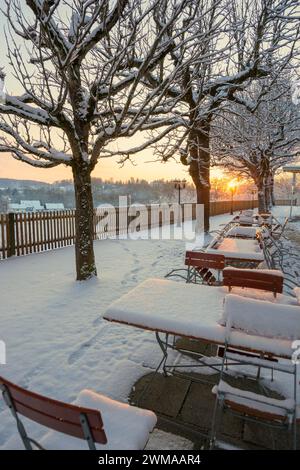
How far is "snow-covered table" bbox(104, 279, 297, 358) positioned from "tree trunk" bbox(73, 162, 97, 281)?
3195 mm

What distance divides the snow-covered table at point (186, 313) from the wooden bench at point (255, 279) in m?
0.10

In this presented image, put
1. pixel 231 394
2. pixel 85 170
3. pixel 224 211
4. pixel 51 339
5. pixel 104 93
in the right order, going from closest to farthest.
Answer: pixel 231 394
pixel 51 339
pixel 104 93
pixel 85 170
pixel 224 211

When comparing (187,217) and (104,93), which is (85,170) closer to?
(104,93)

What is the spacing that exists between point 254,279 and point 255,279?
1 centimetres

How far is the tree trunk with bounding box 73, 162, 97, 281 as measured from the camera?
623 centimetres

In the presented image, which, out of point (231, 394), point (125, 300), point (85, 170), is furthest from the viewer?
point (85, 170)

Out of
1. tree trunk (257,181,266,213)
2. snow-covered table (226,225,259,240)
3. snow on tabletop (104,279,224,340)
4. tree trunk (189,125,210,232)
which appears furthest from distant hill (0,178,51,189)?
snow on tabletop (104,279,224,340)

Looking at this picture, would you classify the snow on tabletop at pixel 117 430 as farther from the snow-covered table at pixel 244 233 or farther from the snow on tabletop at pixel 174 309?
the snow-covered table at pixel 244 233

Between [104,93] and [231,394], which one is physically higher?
[104,93]

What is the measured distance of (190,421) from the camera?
2.54 m

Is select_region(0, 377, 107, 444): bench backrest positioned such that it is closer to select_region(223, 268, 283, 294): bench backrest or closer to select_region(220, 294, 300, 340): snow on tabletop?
select_region(220, 294, 300, 340): snow on tabletop
